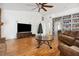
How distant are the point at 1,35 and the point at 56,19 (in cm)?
110

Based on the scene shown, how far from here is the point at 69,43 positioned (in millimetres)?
2490

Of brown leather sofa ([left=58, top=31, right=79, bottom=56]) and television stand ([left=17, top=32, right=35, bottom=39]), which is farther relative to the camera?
television stand ([left=17, top=32, right=35, bottom=39])

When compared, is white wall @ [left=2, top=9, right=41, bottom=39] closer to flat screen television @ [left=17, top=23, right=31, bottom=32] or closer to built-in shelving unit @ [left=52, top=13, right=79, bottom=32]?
flat screen television @ [left=17, top=23, right=31, bottom=32]

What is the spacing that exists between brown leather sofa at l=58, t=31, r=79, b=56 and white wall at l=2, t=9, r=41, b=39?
1.88 feet

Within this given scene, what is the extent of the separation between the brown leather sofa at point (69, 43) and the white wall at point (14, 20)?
574 mm

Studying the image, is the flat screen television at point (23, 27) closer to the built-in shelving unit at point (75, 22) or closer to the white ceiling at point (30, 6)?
the white ceiling at point (30, 6)

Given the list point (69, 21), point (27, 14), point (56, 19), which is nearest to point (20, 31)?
point (27, 14)

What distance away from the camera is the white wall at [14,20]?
2.10 m

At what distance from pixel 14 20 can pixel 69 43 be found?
1258 millimetres

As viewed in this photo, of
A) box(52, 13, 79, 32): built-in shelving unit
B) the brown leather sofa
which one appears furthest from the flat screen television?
the brown leather sofa

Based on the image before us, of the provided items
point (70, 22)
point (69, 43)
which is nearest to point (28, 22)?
point (70, 22)

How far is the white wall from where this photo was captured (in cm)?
210

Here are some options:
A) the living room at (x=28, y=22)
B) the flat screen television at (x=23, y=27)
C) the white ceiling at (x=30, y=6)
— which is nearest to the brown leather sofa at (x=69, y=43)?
the living room at (x=28, y=22)

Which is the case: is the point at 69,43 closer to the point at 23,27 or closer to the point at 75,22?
the point at 75,22
